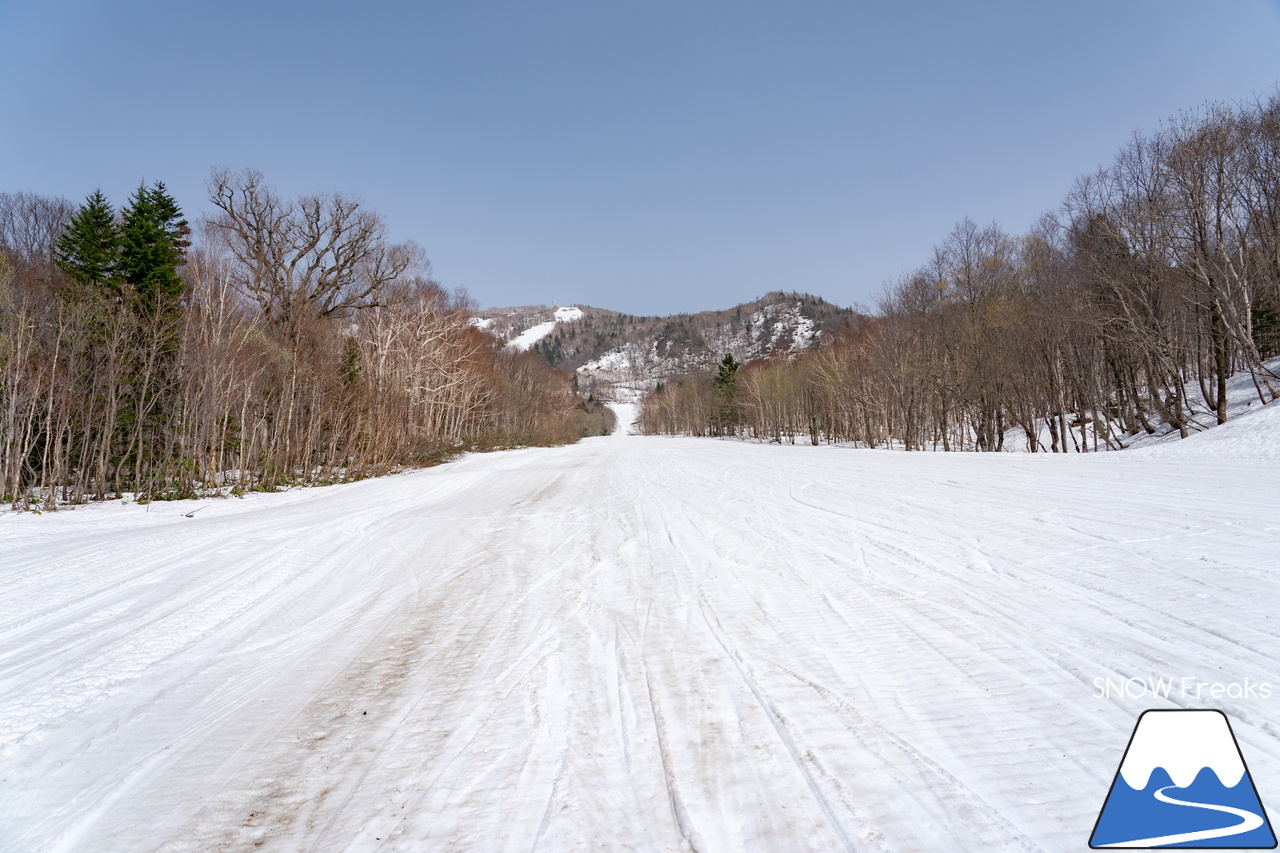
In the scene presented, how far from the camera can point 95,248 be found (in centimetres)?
1672

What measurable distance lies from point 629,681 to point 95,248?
76.2 feet

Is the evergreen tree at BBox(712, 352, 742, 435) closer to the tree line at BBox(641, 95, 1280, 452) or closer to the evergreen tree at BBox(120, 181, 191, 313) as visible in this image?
the tree line at BBox(641, 95, 1280, 452)

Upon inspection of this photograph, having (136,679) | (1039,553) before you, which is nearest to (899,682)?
(1039,553)

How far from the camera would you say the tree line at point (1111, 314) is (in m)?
16.3

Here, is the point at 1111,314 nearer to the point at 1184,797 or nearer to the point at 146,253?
the point at 1184,797

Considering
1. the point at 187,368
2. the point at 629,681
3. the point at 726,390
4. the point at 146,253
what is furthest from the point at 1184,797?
the point at 726,390

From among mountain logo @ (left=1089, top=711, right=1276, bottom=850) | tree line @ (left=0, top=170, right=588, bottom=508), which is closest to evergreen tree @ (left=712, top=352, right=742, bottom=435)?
tree line @ (left=0, top=170, right=588, bottom=508)

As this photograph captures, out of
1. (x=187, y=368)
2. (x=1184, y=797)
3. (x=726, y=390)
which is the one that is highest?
(x=726, y=390)

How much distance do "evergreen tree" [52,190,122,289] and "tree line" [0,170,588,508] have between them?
0.08m

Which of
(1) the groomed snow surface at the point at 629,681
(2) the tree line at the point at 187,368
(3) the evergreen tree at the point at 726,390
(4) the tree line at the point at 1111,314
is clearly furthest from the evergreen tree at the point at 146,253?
(3) the evergreen tree at the point at 726,390

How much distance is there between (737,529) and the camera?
6195 millimetres

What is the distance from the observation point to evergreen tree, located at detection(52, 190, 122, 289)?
15.3 m

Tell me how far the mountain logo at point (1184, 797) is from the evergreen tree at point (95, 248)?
18123mm

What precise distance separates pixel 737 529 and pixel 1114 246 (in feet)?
70.8
